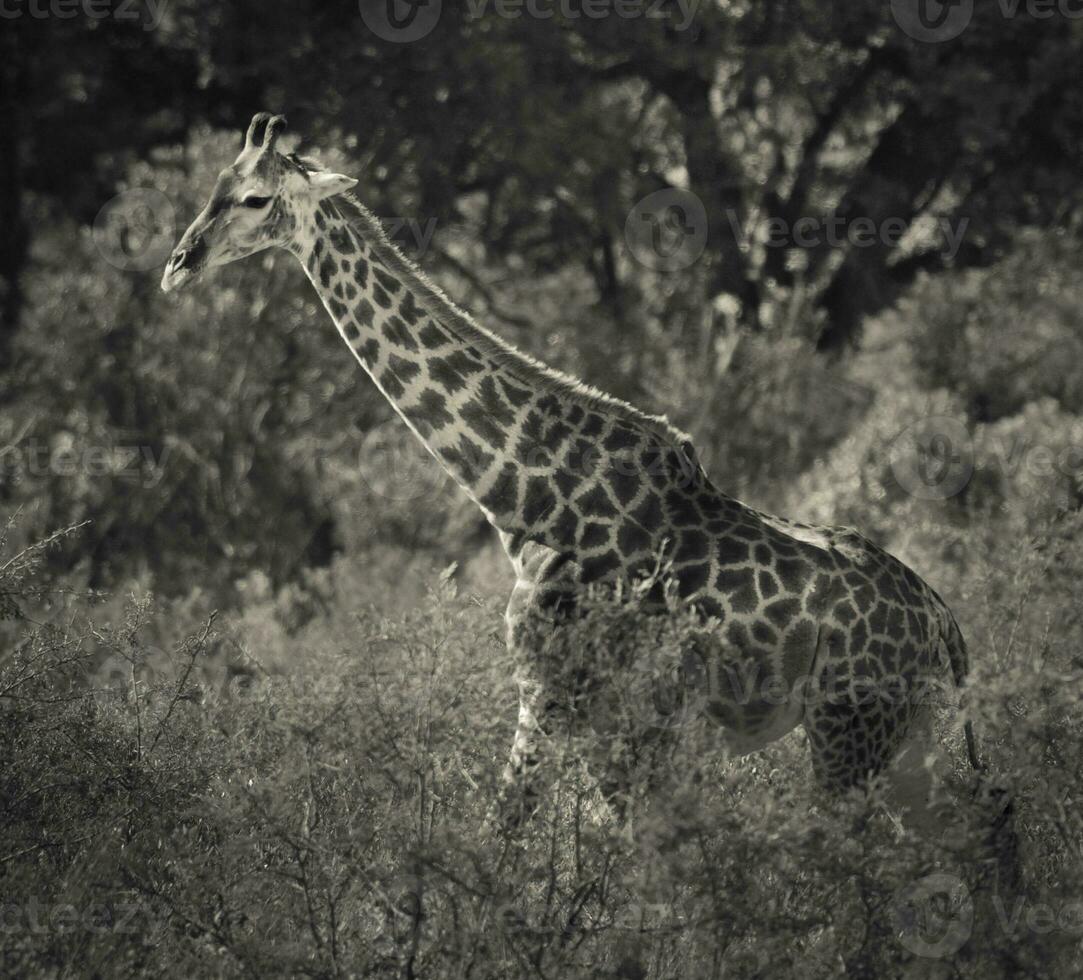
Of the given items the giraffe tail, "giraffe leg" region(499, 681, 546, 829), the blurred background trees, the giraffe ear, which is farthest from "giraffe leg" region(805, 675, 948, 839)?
the blurred background trees

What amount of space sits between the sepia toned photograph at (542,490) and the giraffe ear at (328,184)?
0.02 m

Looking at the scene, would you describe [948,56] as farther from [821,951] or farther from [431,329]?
[821,951]

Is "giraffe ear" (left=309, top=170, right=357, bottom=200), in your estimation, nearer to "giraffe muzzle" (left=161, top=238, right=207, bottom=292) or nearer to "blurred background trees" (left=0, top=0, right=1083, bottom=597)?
"giraffe muzzle" (left=161, top=238, right=207, bottom=292)

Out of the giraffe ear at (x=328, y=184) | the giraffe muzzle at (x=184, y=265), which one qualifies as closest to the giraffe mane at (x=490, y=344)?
the giraffe ear at (x=328, y=184)

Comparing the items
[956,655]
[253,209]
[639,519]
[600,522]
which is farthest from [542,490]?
[956,655]

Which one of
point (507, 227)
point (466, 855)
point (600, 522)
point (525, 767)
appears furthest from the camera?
point (507, 227)

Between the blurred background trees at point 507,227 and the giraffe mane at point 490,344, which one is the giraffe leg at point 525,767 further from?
the blurred background trees at point 507,227

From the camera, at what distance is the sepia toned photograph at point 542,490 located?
581 cm

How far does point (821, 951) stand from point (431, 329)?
10.8 ft

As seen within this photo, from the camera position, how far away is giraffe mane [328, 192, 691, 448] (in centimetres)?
730

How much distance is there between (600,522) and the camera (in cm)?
705

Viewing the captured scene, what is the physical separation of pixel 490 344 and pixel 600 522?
3.34 feet

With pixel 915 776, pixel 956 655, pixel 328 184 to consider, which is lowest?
pixel 915 776

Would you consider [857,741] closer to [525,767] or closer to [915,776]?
[915,776]
